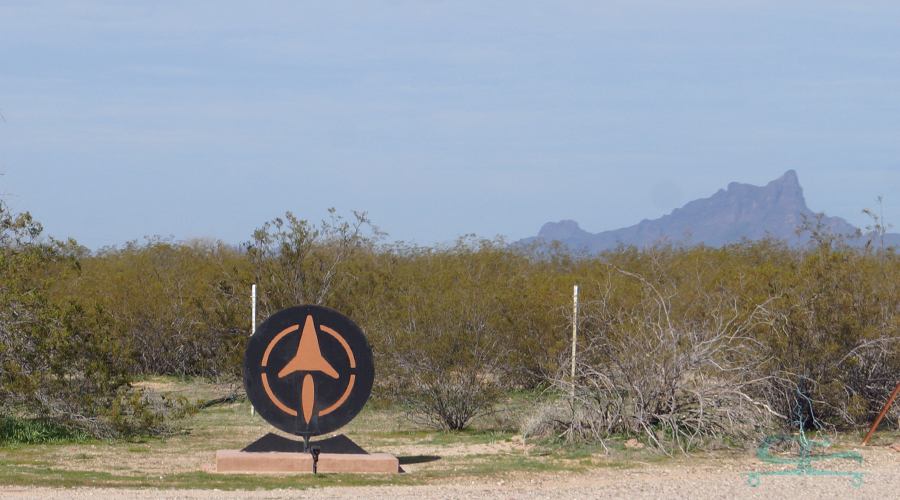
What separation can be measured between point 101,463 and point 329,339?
10.4ft

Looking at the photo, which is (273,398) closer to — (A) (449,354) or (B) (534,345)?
(A) (449,354)

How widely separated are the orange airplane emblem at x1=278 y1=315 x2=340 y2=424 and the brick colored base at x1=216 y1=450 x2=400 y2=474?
0.56 m

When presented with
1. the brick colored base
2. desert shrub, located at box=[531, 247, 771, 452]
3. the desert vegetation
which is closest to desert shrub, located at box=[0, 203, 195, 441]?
the desert vegetation

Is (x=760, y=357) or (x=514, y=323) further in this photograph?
(x=514, y=323)

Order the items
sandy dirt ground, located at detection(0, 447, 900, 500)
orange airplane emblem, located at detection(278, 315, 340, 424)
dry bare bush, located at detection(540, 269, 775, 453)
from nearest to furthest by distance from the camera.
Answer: sandy dirt ground, located at detection(0, 447, 900, 500)
orange airplane emblem, located at detection(278, 315, 340, 424)
dry bare bush, located at detection(540, 269, 775, 453)

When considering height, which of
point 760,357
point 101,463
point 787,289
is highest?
point 787,289

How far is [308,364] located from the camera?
10.9 meters

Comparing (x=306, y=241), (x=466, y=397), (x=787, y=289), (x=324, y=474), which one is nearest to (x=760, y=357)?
(x=787, y=289)

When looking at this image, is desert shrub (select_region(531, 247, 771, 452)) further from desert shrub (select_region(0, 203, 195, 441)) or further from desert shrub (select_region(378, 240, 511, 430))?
desert shrub (select_region(0, 203, 195, 441))

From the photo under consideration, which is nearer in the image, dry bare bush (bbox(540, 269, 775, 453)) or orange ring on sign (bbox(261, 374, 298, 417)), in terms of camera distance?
orange ring on sign (bbox(261, 374, 298, 417))

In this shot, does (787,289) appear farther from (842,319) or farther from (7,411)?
(7,411)

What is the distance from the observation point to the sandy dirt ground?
8.60m

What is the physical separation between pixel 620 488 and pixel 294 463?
3.73 metres

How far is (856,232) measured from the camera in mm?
18859
